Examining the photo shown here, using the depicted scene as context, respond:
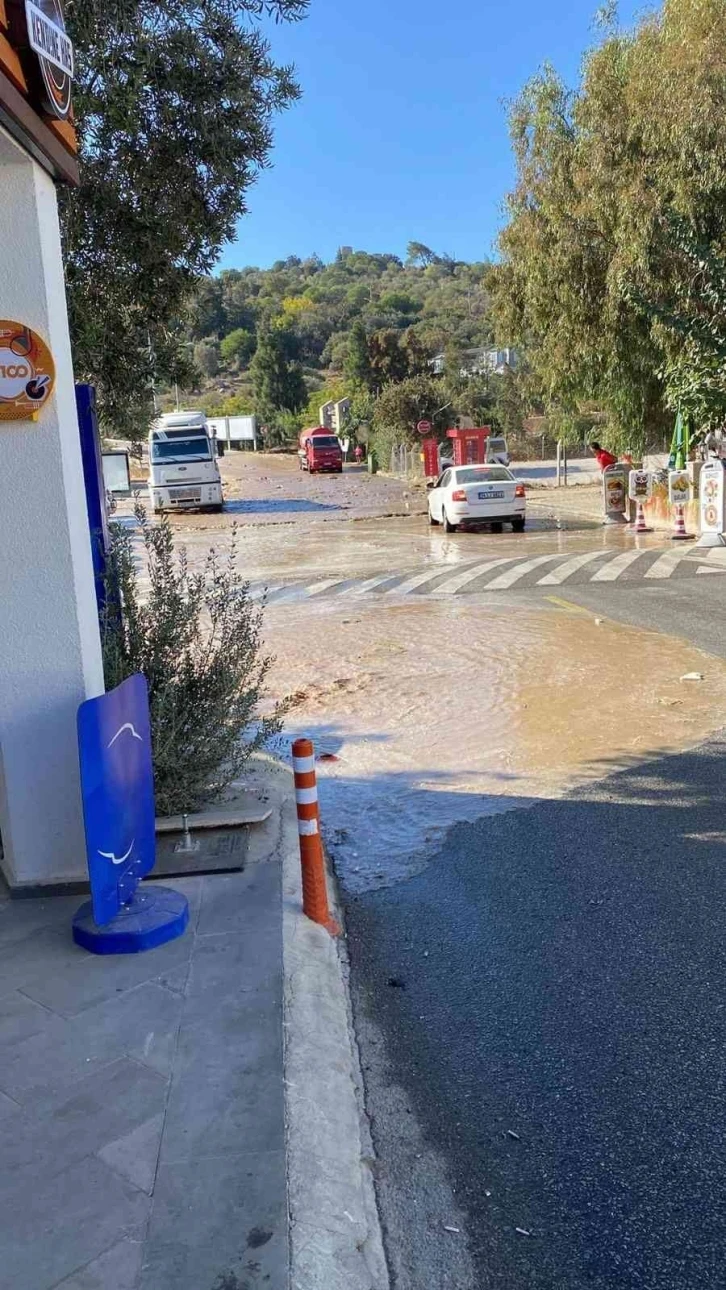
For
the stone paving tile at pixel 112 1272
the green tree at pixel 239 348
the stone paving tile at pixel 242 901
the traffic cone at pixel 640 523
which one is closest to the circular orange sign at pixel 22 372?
the stone paving tile at pixel 242 901

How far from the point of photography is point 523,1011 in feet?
12.2

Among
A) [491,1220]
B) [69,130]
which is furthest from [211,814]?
[69,130]

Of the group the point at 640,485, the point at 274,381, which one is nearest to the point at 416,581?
the point at 640,485

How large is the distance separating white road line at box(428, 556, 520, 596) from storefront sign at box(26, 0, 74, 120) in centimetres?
1000

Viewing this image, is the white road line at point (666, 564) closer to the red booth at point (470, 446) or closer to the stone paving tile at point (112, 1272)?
the stone paving tile at point (112, 1272)

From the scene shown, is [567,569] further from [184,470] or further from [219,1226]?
[184,470]

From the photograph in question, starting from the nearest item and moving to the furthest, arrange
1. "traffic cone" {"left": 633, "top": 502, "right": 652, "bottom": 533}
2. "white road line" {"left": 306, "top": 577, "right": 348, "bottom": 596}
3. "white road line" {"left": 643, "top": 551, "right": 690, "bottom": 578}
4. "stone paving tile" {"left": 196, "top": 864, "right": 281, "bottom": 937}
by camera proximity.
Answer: "stone paving tile" {"left": 196, "top": 864, "right": 281, "bottom": 937} → "white road line" {"left": 643, "top": 551, "right": 690, "bottom": 578} → "white road line" {"left": 306, "top": 577, "right": 348, "bottom": 596} → "traffic cone" {"left": 633, "top": 502, "right": 652, "bottom": 533}

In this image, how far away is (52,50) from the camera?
4.05 metres

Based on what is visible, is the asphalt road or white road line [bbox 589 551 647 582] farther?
white road line [bbox 589 551 647 582]

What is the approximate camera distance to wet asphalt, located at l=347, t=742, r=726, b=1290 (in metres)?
2.60

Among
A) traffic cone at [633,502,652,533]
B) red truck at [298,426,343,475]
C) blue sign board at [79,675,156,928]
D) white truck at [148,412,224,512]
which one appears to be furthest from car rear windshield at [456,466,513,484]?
red truck at [298,426,343,475]

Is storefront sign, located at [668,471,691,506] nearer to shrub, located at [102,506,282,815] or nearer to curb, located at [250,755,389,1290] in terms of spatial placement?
shrub, located at [102,506,282,815]

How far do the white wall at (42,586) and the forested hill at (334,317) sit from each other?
60.4 meters

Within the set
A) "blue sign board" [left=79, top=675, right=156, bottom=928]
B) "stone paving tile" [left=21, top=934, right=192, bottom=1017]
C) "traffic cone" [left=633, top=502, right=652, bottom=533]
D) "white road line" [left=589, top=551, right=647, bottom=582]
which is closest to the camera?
"stone paving tile" [left=21, top=934, right=192, bottom=1017]
